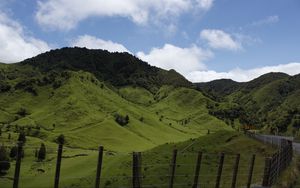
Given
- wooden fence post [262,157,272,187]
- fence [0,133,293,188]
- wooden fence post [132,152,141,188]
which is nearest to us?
fence [0,133,293,188]

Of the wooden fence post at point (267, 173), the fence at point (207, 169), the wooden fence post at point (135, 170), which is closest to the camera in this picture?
the fence at point (207, 169)

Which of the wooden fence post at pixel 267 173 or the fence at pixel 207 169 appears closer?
the fence at pixel 207 169

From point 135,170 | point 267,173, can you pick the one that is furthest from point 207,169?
point 135,170

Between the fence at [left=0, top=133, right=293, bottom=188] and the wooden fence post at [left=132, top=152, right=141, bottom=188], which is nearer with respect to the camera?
the fence at [left=0, top=133, right=293, bottom=188]

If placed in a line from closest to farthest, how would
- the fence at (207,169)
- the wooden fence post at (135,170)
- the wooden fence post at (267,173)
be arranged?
the fence at (207,169)
the wooden fence post at (135,170)
the wooden fence post at (267,173)

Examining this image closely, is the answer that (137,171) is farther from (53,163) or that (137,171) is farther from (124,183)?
Result: (53,163)

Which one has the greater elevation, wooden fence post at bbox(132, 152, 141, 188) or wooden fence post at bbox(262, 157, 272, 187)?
wooden fence post at bbox(132, 152, 141, 188)

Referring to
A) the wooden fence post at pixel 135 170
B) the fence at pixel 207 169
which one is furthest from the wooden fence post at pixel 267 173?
the wooden fence post at pixel 135 170

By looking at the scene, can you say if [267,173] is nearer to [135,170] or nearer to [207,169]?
[135,170]

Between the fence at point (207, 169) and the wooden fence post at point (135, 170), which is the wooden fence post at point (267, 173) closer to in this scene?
the fence at point (207, 169)

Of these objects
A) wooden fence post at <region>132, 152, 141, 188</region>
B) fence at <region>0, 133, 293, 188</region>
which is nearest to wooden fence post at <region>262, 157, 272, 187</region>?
fence at <region>0, 133, 293, 188</region>

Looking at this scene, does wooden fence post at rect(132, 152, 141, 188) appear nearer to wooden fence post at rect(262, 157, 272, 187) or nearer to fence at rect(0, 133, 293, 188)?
fence at rect(0, 133, 293, 188)

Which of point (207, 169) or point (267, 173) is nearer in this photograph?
point (267, 173)

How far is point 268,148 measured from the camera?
5941cm
